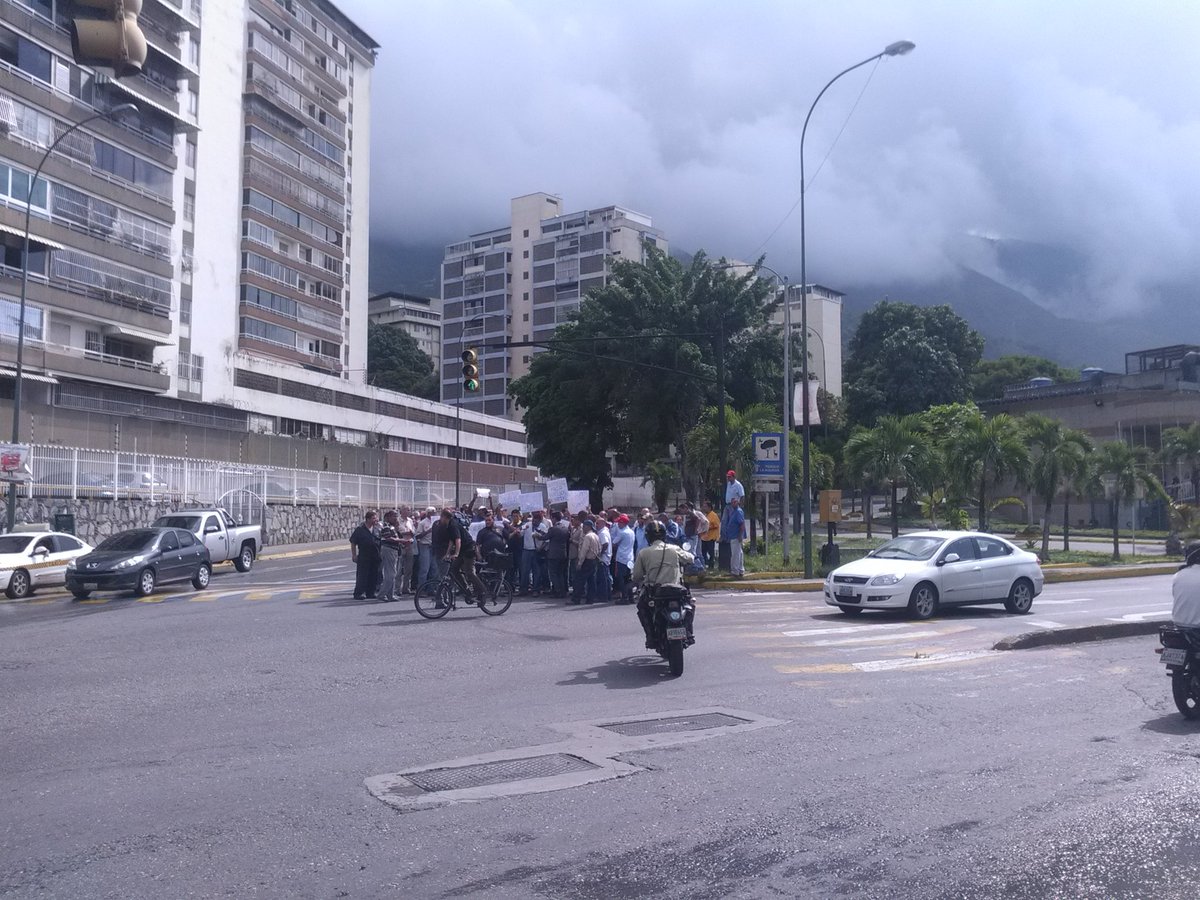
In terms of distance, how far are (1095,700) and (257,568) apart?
1089 inches

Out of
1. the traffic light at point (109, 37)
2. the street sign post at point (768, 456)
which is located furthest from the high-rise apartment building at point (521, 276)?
the traffic light at point (109, 37)

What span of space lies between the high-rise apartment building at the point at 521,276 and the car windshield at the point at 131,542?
76.3 m

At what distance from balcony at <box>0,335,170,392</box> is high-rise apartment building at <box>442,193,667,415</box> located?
51.3 metres

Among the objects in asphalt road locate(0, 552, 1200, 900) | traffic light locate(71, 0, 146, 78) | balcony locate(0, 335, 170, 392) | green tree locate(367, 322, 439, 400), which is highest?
green tree locate(367, 322, 439, 400)

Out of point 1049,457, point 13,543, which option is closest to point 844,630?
point 13,543

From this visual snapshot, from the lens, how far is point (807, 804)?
23.4 feet

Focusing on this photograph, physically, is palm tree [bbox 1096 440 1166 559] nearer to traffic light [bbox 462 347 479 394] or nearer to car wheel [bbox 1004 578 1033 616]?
car wheel [bbox 1004 578 1033 616]

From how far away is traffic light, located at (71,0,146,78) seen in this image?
22.7 ft

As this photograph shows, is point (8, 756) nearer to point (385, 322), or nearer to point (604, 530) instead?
point (604, 530)

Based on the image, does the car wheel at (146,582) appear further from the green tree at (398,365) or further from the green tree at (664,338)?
the green tree at (398,365)

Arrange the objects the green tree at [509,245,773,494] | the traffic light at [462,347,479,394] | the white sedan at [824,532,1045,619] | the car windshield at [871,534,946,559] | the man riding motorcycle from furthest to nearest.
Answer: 1. the green tree at [509,245,773,494]
2. the traffic light at [462,347,479,394]
3. the car windshield at [871,534,946,559]
4. the white sedan at [824,532,1045,619]
5. the man riding motorcycle

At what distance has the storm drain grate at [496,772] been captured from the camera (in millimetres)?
7672

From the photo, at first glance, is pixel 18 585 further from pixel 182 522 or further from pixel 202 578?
pixel 182 522

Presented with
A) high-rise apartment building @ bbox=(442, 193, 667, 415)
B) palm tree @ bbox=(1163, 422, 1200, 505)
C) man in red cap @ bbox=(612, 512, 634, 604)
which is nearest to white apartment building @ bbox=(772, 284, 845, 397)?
high-rise apartment building @ bbox=(442, 193, 667, 415)
